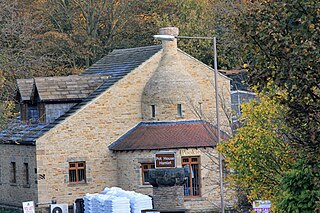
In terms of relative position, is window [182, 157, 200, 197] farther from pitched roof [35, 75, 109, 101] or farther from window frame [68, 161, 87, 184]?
pitched roof [35, 75, 109, 101]

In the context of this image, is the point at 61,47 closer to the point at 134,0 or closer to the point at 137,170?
the point at 134,0

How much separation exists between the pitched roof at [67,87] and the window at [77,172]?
3.48 metres

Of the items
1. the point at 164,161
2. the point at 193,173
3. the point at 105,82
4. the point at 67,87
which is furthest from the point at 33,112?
the point at 164,161

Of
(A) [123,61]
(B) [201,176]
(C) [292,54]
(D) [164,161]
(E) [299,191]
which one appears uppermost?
(A) [123,61]

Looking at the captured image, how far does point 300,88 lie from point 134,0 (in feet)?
160

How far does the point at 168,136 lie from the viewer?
4125cm

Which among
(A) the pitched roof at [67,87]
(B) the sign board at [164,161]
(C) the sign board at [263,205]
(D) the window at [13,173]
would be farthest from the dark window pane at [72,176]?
(C) the sign board at [263,205]

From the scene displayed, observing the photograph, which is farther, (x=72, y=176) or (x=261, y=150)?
(x=72, y=176)

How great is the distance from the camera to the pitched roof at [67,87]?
43031mm

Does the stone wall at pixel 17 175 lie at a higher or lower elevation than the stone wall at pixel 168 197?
higher

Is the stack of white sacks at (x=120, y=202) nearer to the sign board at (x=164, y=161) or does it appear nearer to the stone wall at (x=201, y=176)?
the stone wall at (x=201, y=176)

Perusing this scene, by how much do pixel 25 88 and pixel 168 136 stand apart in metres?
8.30

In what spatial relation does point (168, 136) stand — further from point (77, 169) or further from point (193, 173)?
point (77, 169)

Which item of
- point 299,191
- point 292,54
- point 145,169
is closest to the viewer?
point 292,54
